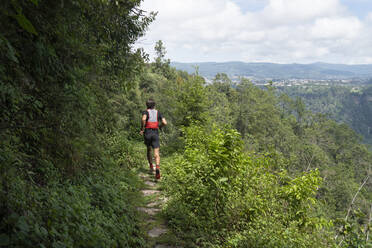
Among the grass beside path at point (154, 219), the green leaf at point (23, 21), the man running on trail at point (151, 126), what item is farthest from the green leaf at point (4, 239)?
the man running on trail at point (151, 126)

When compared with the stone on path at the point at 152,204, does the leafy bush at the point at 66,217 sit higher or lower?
higher

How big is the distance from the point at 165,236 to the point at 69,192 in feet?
5.06

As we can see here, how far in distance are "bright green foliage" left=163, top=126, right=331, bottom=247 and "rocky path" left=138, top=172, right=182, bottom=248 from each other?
218 mm

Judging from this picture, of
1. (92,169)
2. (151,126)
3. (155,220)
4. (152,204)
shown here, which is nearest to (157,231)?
(155,220)

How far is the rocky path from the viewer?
11.6 ft

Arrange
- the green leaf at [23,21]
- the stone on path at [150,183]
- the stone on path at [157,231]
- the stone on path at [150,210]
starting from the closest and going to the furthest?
the green leaf at [23,21]
the stone on path at [157,231]
the stone on path at [150,210]
the stone on path at [150,183]

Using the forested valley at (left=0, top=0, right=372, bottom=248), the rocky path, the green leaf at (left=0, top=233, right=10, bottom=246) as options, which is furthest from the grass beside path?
the green leaf at (left=0, top=233, right=10, bottom=246)

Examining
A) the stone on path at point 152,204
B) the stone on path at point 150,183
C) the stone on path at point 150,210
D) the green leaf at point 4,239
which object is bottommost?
the stone on path at point 150,183

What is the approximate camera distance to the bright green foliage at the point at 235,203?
12.6 ft

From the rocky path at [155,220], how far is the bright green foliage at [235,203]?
0.72 ft

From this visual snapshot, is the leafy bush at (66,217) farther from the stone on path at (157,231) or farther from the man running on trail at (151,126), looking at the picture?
the man running on trail at (151,126)

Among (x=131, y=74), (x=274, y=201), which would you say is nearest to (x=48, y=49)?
(x=131, y=74)

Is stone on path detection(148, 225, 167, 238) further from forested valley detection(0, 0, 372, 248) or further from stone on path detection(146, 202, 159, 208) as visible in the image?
stone on path detection(146, 202, 159, 208)

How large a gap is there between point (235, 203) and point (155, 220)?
4.61 ft
